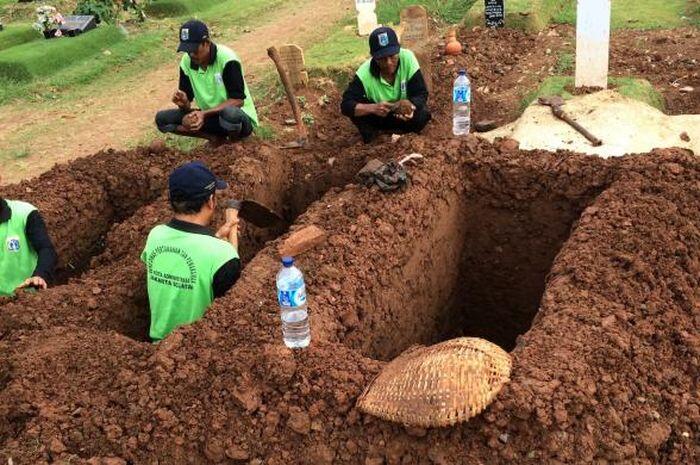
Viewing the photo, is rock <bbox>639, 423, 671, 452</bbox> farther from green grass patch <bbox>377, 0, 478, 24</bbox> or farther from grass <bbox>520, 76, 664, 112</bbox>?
green grass patch <bbox>377, 0, 478, 24</bbox>

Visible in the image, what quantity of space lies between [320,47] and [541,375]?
9014mm

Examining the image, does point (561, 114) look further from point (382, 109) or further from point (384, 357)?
point (384, 357)

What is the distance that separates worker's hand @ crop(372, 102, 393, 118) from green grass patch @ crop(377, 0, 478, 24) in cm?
656

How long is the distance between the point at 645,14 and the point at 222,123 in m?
8.41

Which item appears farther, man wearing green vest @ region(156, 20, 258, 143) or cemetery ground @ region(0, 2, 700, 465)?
man wearing green vest @ region(156, 20, 258, 143)

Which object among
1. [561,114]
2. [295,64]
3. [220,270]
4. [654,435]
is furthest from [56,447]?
[295,64]

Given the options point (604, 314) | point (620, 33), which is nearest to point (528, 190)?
point (604, 314)

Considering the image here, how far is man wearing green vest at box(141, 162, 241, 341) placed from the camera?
3.75 metres

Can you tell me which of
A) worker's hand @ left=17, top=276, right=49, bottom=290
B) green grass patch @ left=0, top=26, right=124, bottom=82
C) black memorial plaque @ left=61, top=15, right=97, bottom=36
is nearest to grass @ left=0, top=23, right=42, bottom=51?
green grass patch @ left=0, top=26, right=124, bottom=82

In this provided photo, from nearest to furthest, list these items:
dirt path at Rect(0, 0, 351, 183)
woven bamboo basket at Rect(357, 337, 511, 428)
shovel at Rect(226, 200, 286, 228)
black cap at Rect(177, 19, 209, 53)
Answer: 1. woven bamboo basket at Rect(357, 337, 511, 428)
2. shovel at Rect(226, 200, 286, 228)
3. black cap at Rect(177, 19, 209, 53)
4. dirt path at Rect(0, 0, 351, 183)

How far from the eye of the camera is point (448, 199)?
550 cm

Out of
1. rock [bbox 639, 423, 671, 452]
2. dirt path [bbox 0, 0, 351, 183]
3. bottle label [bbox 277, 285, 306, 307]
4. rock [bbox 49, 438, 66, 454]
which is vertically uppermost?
bottle label [bbox 277, 285, 306, 307]

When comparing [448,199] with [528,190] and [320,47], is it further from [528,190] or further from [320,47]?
[320,47]

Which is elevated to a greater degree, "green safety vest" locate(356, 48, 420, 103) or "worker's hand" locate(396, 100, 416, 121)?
"green safety vest" locate(356, 48, 420, 103)
